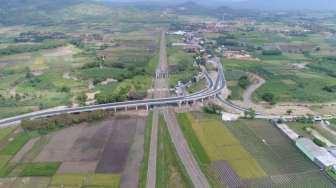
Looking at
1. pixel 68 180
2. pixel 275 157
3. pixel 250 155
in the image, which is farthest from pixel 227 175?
pixel 68 180

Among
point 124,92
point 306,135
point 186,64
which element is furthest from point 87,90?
point 306,135

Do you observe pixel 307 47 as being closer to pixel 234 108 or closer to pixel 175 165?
pixel 234 108

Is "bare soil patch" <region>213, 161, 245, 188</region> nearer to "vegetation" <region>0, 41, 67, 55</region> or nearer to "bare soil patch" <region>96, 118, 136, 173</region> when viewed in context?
"bare soil patch" <region>96, 118, 136, 173</region>

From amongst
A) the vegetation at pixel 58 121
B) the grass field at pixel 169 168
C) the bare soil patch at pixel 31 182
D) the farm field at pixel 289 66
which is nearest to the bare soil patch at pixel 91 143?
the vegetation at pixel 58 121

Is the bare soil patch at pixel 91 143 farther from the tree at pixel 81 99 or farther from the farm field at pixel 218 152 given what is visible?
the farm field at pixel 218 152

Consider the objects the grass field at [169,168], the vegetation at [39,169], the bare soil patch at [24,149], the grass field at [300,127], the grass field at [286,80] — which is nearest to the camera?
the grass field at [169,168]

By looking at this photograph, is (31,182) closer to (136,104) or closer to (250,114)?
(136,104)

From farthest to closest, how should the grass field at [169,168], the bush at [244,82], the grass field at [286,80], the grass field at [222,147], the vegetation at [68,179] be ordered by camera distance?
the bush at [244,82]
the grass field at [286,80]
the grass field at [222,147]
the grass field at [169,168]
the vegetation at [68,179]
